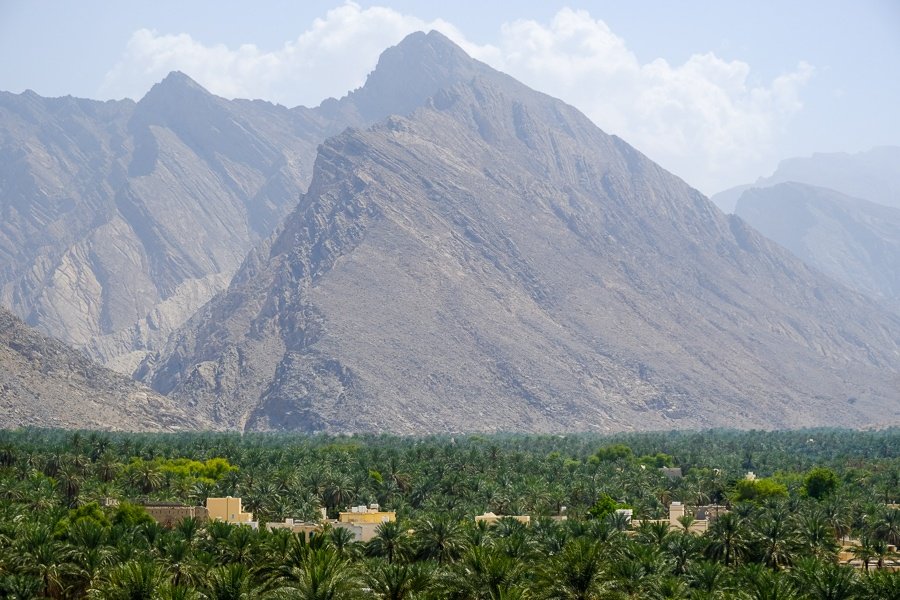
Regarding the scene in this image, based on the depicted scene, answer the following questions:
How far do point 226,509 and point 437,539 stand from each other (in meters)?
27.6

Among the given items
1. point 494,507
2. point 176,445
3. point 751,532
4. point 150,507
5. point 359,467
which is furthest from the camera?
point 176,445

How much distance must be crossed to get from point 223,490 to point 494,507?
2161 cm

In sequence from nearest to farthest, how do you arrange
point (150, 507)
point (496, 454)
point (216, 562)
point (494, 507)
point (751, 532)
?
point (216, 562)
point (751, 532)
point (150, 507)
point (494, 507)
point (496, 454)

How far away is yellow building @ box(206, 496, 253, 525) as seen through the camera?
106875 millimetres

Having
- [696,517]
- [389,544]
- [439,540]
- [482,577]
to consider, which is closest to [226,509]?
[389,544]

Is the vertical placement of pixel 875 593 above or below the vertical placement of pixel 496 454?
above

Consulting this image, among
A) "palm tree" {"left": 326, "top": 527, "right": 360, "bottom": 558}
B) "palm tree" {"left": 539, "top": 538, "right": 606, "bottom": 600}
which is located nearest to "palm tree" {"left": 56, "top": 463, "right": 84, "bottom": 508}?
"palm tree" {"left": 326, "top": 527, "right": 360, "bottom": 558}

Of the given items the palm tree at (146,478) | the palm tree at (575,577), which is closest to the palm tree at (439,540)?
the palm tree at (575,577)

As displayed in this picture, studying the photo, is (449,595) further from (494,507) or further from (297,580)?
(494,507)

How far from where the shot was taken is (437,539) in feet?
277

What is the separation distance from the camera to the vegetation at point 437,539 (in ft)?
226

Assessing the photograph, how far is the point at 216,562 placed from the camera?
251ft

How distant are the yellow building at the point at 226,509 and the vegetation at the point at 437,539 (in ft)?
9.70

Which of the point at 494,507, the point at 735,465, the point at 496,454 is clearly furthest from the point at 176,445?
the point at 494,507
